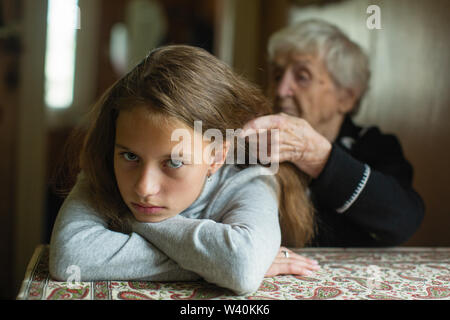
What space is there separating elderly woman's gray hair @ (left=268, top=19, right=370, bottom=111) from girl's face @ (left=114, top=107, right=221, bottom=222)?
88 cm

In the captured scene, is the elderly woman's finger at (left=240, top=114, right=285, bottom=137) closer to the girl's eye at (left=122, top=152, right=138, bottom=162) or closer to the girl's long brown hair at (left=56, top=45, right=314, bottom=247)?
the girl's long brown hair at (left=56, top=45, right=314, bottom=247)

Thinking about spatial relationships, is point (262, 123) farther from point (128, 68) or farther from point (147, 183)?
point (128, 68)

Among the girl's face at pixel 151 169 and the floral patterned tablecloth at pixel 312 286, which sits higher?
the girl's face at pixel 151 169

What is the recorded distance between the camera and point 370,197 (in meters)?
1.27

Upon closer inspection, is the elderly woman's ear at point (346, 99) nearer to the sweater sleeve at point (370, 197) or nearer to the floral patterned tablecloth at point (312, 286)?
the sweater sleeve at point (370, 197)

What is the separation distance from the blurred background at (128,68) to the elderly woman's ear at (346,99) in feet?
0.91

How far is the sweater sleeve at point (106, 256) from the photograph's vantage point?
870 mm

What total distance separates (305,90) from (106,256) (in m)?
0.97

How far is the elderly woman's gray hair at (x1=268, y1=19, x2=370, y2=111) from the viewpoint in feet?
5.36

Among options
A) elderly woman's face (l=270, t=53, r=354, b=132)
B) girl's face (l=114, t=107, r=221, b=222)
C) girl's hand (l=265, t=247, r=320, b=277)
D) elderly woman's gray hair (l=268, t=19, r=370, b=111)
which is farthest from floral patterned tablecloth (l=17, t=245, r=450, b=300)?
elderly woman's gray hair (l=268, t=19, r=370, b=111)

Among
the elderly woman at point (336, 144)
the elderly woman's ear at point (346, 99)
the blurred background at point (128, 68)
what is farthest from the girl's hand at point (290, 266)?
the elderly woman's ear at point (346, 99)

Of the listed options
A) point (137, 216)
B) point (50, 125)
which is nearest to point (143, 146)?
point (137, 216)

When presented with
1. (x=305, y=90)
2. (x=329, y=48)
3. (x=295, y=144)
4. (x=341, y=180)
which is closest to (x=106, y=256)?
(x=295, y=144)
